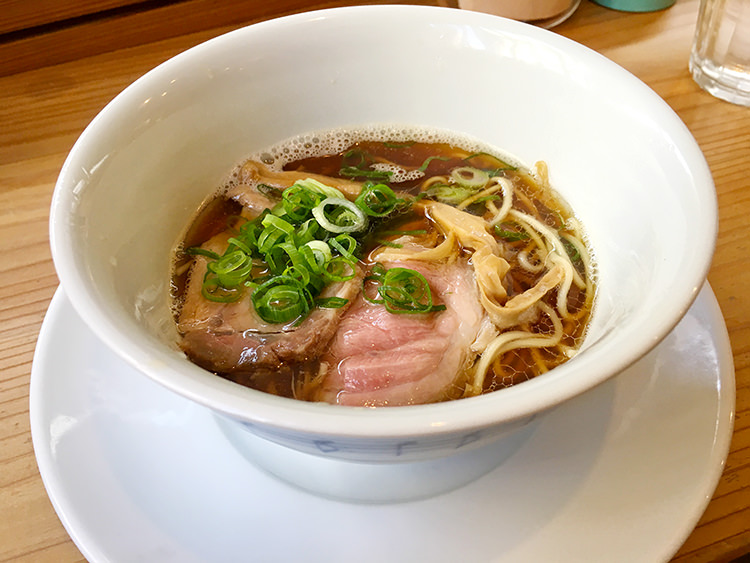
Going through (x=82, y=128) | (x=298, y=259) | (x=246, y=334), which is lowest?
(x=82, y=128)

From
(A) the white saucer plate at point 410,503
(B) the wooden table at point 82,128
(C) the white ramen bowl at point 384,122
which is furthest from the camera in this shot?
(B) the wooden table at point 82,128

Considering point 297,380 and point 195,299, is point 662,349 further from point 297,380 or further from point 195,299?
point 195,299

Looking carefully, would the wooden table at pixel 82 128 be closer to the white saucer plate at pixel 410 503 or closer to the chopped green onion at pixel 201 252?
the white saucer plate at pixel 410 503

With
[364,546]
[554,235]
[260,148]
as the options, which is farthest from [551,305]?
[260,148]

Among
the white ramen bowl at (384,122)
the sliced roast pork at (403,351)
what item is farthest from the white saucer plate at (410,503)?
the sliced roast pork at (403,351)

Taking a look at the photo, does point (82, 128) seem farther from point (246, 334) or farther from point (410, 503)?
point (410, 503)

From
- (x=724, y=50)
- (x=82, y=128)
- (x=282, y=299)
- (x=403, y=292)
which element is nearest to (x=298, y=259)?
(x=282, y=299)

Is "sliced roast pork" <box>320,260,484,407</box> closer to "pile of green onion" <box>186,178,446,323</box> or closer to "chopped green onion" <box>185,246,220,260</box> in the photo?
"pile of green onion" <box>186,178,446,323</box>
